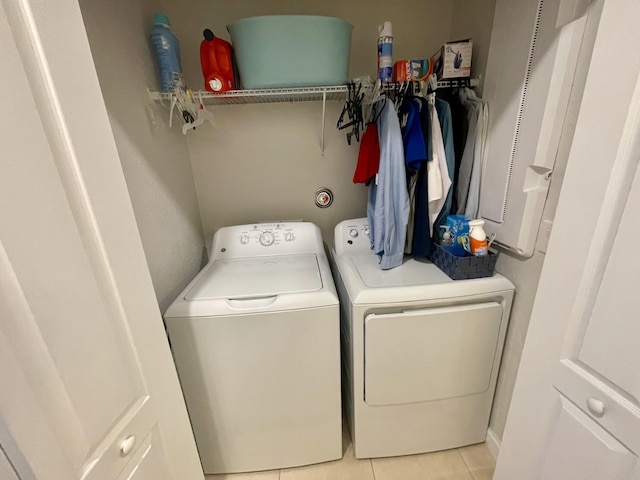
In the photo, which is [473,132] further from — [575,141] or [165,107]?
[165,107]

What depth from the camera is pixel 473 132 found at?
138 cm

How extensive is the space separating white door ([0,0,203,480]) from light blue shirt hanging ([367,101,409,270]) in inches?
39.9

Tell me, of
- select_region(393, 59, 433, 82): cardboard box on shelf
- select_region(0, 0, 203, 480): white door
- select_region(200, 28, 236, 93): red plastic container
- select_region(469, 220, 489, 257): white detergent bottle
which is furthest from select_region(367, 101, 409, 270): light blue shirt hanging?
select_region(0, 0, 203, 480): white door

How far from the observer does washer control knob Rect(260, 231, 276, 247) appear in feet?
5.62

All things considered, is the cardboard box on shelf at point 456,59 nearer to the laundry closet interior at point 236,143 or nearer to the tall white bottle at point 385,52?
the laundry closet interior at point 236,143

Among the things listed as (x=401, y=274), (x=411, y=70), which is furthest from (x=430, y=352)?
(x=411, y=70)

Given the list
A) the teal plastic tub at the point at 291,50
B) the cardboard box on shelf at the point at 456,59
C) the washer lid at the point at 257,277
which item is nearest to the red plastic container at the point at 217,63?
the teal plastic tub at the point at 291,50

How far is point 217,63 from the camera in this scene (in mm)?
1374

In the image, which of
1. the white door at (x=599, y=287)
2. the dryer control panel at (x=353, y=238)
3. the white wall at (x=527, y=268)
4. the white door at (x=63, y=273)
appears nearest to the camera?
the white door at (x=63, y=273)

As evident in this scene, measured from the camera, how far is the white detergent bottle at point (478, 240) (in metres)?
1.28

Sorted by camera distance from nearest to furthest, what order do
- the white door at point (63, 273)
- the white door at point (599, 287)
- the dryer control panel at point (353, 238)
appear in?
1. the white door at point (63, 273)
2. the white door at point (599, 287)
3. the dryer control panel at point (353, 238)

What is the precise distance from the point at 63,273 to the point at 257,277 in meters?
0.88

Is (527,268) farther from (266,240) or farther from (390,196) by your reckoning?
(266,240)

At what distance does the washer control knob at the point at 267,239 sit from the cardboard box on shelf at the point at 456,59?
Result: 121 cm
